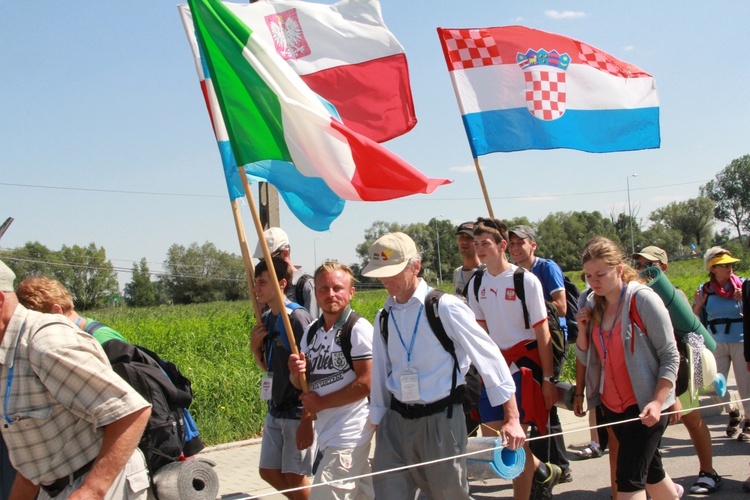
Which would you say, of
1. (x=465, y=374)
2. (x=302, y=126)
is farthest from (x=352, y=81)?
(x=465, y=374)

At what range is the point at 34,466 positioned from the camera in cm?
279

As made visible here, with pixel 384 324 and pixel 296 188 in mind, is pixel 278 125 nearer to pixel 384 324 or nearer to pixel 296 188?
pixel 296 188

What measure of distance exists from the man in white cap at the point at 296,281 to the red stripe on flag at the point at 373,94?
1.06 meters

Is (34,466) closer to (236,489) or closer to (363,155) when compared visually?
(363,155)

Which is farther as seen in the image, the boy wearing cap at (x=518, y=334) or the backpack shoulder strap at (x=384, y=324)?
the boy wearing cap at (x=518, y=334)

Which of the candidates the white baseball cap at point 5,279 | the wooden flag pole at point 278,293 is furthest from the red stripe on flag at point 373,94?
the white baseball cap at point 5,279

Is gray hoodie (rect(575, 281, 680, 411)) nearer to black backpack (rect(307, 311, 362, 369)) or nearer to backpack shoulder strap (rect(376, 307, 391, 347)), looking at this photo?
backpack shoulder strap (rect(376, 307, 391, 347))

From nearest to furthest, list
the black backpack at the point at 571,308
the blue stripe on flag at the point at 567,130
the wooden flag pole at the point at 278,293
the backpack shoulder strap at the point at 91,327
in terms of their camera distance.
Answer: the backpack shoulder strap at the point at 91,327 → the wooden flag pole at the point at 278,293 → the black backpack at the point at 571,308 → the blue stripe on flag at the point at 567,130

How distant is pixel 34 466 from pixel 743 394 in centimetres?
633

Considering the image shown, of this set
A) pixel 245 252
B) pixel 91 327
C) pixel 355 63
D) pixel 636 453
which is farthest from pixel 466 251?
pixel 91 327

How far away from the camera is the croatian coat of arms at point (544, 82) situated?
22.7ft

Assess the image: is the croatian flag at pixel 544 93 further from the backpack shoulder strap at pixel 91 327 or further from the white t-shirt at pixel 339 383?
the backpack shoulder strap at pixel 91 327

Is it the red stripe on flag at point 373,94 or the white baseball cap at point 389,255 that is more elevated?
the red stripe on flag at point 373,94

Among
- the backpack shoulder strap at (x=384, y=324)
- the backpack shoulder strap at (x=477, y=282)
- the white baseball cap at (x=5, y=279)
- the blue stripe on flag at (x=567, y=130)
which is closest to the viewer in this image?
the white baseball cap at (x=5, y=279)
